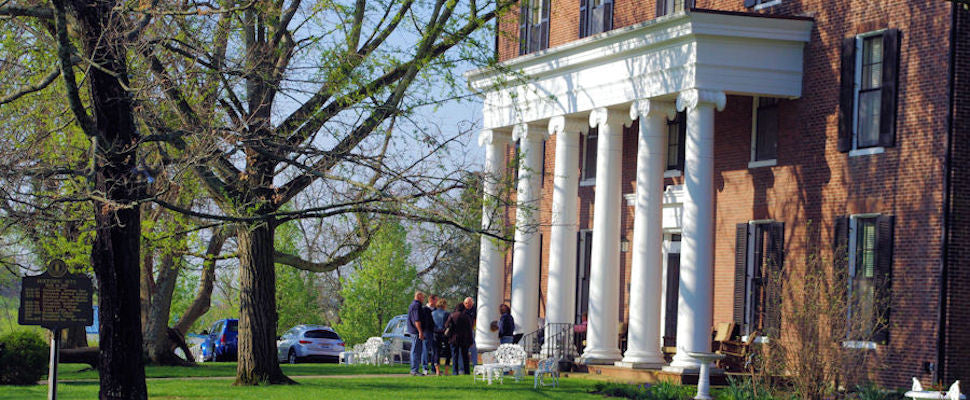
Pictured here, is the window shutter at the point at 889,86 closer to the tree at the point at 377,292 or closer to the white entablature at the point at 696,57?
the white entablature at the point at 696,57

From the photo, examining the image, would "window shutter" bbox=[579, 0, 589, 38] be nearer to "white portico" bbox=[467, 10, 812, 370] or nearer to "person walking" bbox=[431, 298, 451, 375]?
"white portico" bbox=[467, 10, 812, 370]

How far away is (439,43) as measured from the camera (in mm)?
23281

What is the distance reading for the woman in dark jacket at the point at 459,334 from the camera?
26.4 meters

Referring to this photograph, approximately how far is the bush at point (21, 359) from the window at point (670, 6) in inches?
595

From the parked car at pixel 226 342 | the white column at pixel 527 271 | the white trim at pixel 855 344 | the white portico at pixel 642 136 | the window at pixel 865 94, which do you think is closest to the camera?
the white trim at pixel 855 344

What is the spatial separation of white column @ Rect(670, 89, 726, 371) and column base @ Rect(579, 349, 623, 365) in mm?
2743

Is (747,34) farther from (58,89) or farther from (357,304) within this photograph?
(357,304)

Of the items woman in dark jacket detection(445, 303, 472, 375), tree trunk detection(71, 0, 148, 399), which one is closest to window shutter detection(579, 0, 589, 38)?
woman in dark jacket detection(445, 303, 472, 375)

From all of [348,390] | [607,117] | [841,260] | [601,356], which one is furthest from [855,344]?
[607,117]

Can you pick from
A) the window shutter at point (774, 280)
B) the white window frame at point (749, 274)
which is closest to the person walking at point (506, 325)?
the white window frame at point (749, 274)

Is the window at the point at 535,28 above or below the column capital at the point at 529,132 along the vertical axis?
above

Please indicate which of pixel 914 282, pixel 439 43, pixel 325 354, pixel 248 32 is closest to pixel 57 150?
pixel 248 32

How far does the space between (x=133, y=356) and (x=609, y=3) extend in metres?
16.2

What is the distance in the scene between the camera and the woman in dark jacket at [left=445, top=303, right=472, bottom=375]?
86.7 feet
